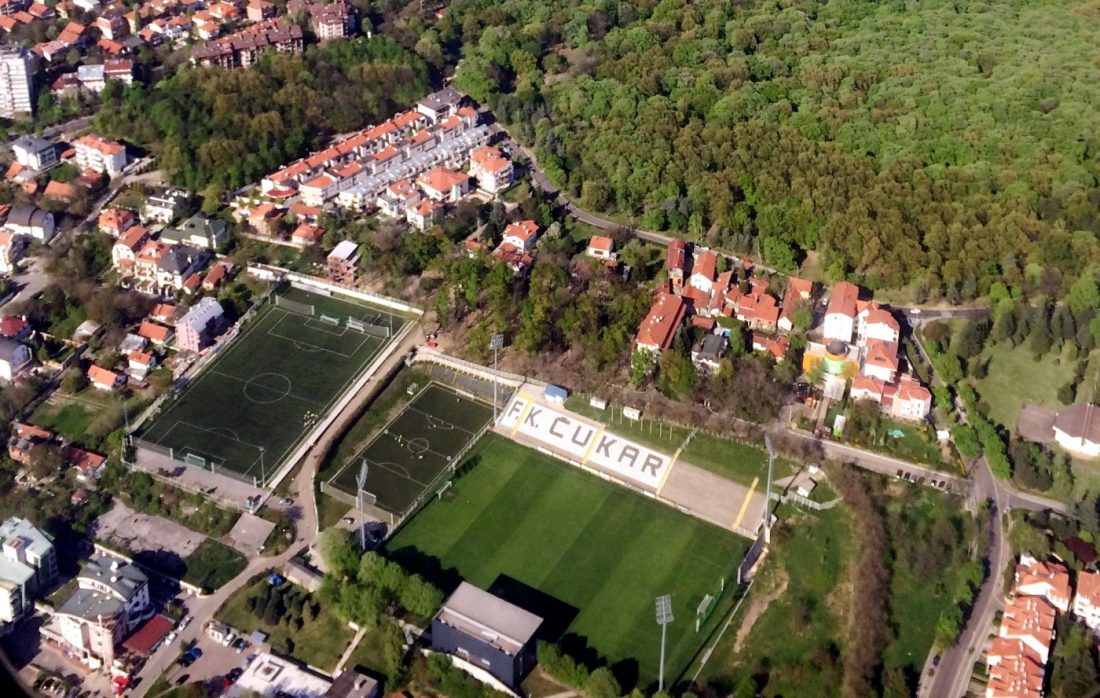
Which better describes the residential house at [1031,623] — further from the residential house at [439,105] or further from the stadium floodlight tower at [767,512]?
the residential house at [439,105]

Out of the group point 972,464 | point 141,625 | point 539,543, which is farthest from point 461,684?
point 972,464

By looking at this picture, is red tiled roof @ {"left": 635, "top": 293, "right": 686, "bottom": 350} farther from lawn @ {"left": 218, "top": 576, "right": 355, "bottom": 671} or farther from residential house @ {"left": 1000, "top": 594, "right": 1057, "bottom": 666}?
lawn @ {"left": 218, "top": 576, "right": 355, "bottom": 671}

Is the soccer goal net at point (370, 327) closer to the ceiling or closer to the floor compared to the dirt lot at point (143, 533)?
closer to the ceiling

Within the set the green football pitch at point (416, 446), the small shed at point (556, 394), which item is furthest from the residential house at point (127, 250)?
the small shed at point (556, 394)

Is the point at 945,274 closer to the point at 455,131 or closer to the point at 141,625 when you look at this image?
the point at 455,131

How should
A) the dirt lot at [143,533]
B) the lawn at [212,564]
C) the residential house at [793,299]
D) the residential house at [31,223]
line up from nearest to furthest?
1. the lawn at [212,564]
2. the dirt lot at [143,533]
3. the residential house at [793,299]
4. the residential house at [31,223]

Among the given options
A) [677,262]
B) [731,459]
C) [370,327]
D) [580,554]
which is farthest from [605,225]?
[580,554]

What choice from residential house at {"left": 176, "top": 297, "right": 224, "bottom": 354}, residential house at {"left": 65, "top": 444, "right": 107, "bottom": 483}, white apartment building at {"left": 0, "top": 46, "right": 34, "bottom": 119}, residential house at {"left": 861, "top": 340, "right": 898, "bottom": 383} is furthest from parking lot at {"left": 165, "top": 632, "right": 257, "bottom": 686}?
white apartment building at {"left": 0, "top": 46, "right": 34, "bottom": 119}
